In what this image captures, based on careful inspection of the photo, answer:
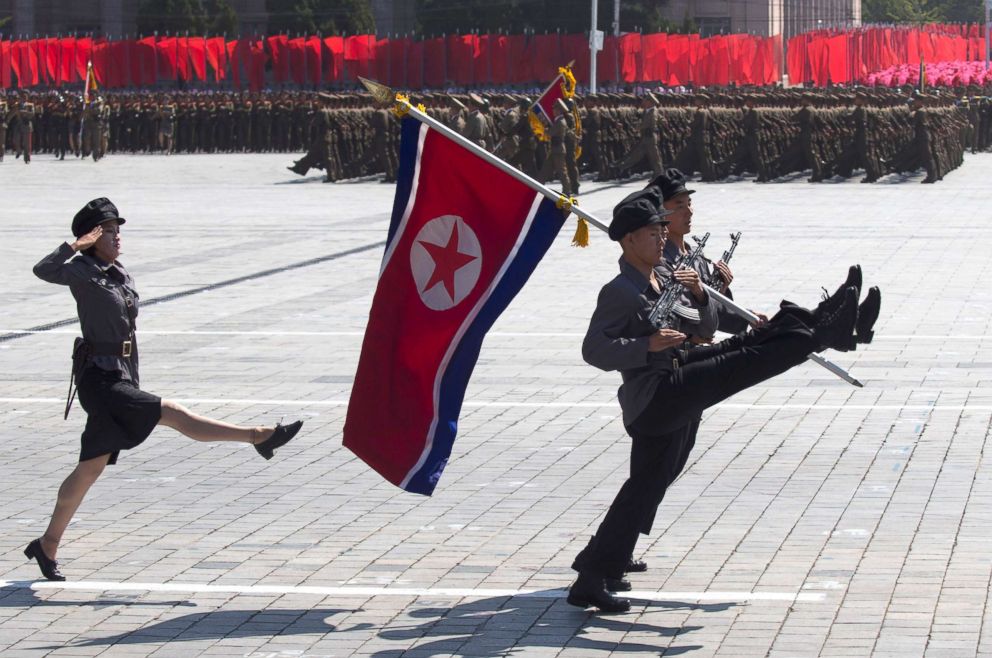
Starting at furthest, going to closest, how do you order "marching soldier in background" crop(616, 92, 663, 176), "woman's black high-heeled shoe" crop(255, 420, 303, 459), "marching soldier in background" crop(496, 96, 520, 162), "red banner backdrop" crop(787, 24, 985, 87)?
"red banner backdrop" crop(787, 24, 985, 87)
"marching soldier in background" crop(616, 92, 663, 176)
"marching soldier in background" crop(496, 96, 520, 162)
"woman's black high-heeled shoe" crop(255, 420, 303, 459)

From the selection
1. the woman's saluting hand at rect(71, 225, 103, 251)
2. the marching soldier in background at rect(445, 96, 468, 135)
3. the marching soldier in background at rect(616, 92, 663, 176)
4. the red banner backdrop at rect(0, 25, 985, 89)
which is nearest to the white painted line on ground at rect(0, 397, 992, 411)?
the woman's saluting hand at rect(71, 225, 103, 251)

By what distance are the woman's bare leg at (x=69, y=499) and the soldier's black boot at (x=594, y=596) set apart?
1.94m

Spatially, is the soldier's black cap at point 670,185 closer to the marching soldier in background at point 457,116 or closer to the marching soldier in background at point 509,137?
the marching soldier in background at point 457,116

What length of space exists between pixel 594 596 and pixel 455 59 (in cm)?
6491

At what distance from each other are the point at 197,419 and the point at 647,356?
201 cm

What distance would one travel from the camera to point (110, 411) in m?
7.02

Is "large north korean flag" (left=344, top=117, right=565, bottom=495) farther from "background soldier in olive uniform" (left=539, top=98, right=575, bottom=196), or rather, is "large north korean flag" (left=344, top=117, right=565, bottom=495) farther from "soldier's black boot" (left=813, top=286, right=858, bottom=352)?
"background soldier in olive uniform" (left=539, top=98, right=575, bottom=196)

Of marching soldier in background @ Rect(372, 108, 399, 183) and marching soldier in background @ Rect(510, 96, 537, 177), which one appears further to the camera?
marching soldier in background @ Rect(372, 108, 399, 183)

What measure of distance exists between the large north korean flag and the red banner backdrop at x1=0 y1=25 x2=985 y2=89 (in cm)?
5630

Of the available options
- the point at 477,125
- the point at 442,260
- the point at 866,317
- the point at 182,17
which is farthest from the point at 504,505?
the point at 182,17

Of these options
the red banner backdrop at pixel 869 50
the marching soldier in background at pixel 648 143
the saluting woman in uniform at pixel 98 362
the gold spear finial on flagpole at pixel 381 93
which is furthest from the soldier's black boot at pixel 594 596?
the red banner backdrop at pixel 869 50

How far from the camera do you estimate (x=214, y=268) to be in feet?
61.4

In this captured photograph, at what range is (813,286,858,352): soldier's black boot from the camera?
621cm

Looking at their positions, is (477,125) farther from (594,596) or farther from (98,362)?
Answer: (594,596)
